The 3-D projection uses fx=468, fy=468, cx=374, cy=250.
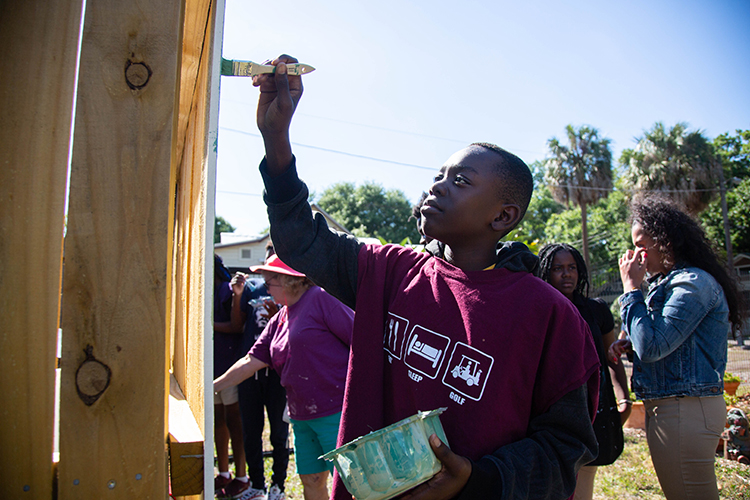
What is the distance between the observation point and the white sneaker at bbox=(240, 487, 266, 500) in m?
3.91

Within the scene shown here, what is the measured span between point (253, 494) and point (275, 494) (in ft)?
0.93

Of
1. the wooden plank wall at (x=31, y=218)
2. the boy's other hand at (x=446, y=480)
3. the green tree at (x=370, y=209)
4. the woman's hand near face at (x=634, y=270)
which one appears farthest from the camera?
the green tree at (x=370, y=209)

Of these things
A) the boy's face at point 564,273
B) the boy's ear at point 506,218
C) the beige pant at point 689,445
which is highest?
the boy's ear at point 506,218

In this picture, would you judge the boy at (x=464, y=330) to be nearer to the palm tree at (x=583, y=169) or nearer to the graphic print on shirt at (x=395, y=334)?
the graphic print on shirt at (x=395, y=334)

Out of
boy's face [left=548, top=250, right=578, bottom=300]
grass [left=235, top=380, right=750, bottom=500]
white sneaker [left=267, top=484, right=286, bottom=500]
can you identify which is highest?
boy's face [left=548, top=250, right=578, bottom=300]

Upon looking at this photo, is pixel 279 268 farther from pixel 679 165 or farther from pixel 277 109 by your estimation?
pixel 679 165

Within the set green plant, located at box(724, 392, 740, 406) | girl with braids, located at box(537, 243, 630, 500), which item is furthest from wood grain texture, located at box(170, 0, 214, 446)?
green plant, located at box(724, 392, 740, 406)

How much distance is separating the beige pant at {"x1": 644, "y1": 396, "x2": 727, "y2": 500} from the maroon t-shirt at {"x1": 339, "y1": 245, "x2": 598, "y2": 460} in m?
1.54

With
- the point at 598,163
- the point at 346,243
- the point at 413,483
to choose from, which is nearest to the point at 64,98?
the point at 346,243

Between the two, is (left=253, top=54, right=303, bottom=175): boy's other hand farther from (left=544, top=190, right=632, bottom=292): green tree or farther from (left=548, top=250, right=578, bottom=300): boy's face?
(left=544, top=190, right=632, bottom=292): green tree

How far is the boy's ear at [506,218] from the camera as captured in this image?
5.22ft

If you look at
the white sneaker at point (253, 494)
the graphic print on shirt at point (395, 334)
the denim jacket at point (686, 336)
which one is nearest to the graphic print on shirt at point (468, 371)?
the graphic print on shirt at point (395, 334)

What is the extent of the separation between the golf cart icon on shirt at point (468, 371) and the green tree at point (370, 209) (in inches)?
1567

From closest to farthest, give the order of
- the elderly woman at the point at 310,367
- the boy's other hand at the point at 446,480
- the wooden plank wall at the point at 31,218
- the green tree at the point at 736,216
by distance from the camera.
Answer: the wooden plank wall at the point at 31,218 < the boy's other hand at the point at 446,480 < the elderly woman at the point at 310,367 < the green tree at the point at 736,216
